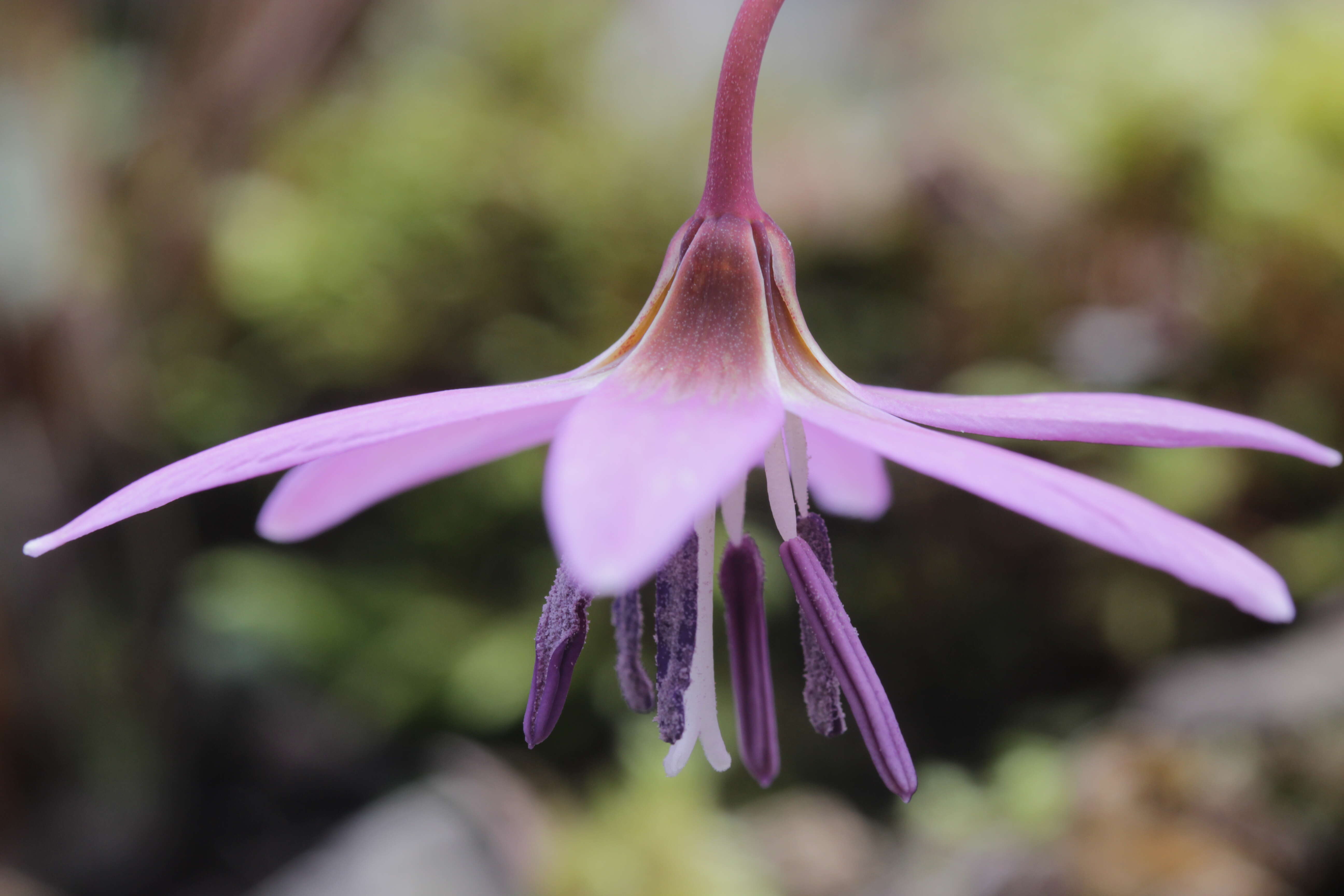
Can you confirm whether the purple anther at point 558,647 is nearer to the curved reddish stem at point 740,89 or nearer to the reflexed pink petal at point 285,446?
the reflexed pink petal at point 285,446

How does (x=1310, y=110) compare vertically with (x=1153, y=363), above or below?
above

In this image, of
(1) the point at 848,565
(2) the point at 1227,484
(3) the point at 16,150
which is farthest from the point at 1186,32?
(3) the point at 16,150

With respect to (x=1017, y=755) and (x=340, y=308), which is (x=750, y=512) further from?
(x=340, y=308)

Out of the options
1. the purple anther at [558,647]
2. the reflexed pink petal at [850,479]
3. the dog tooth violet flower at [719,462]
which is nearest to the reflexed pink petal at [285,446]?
the dog tooth violet flower at [719,462]

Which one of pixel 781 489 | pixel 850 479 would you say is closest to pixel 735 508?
pixel 781 489

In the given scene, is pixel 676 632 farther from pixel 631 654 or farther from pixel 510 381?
pixel 510 381

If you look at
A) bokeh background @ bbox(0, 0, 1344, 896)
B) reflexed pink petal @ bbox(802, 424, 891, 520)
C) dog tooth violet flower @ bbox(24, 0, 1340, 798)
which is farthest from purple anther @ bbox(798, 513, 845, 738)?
bokeh background @ bbox(0, 0, 1344, 896)
